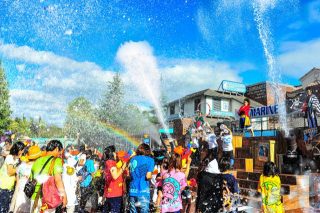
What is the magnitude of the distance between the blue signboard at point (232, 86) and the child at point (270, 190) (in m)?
38.6

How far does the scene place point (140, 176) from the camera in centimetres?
561

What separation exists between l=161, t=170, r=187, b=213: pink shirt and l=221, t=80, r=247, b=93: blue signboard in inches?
1554

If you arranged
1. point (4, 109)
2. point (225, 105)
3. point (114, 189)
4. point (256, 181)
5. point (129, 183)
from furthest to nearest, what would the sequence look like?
point (225, 105)
point (4, 109)
point (256, 181)
point (114, 189)
point (129, 183)

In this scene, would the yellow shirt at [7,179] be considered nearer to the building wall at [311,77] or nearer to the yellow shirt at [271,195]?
the yellow shirt at [271,195]

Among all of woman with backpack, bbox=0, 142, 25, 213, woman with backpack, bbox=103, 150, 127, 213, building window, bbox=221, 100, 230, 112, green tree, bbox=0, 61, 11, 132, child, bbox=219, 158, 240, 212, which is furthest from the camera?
building window, bbox=221, 100, 230, 112

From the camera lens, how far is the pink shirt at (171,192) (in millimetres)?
5027

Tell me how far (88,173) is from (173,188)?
419 centimetres

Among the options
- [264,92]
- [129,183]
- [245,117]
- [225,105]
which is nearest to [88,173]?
[129,183]

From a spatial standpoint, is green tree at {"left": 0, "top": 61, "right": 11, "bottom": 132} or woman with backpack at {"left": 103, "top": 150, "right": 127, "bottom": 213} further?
green tree at {"left": 0, "top": 61, "right": 11, "bottom": 132}

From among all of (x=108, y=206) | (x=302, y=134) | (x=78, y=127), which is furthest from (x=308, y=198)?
(x=78, y=127)

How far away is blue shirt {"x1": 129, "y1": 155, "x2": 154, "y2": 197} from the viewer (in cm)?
561

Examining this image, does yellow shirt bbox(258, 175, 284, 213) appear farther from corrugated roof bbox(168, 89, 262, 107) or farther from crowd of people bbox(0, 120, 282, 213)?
corrugated roof bbox(168, 89, 262, 107)

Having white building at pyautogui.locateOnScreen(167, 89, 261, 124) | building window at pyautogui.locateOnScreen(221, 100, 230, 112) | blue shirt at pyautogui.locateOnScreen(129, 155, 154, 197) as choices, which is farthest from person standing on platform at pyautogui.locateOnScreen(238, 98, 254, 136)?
building window at pyautogui.locateOnScreen(221, 100, 230, 112)

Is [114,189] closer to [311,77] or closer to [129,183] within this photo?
[129,183]
